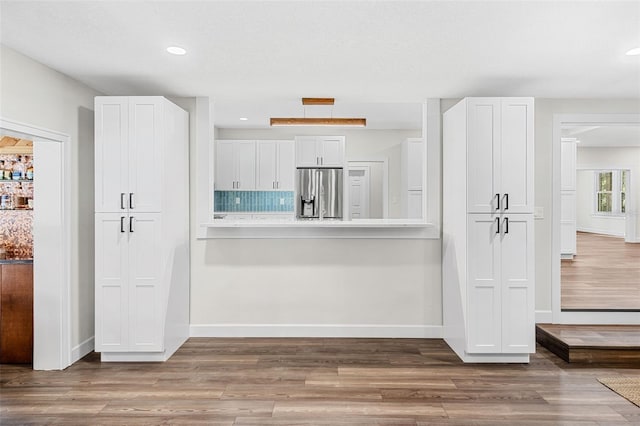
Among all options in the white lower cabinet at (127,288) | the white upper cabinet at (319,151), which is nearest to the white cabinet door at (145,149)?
the white lower cabinet at (127,288)

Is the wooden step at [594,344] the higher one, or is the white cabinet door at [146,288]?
the white cabinet door at [146,288]

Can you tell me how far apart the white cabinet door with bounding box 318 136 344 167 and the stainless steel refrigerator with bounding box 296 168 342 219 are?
0.11 m

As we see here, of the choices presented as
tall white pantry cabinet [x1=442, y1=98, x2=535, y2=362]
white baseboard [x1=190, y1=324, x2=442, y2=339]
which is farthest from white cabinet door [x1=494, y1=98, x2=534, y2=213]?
white baseboard [x1=190, y1=324, x2=442, y2=339]

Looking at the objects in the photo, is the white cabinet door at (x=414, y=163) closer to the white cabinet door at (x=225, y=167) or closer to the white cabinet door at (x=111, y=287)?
the white cabinet door at (x=225, y=167)

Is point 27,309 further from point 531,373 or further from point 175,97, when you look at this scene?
point 531,373

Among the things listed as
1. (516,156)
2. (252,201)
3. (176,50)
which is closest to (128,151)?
(176,50)

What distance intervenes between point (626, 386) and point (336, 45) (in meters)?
3.23

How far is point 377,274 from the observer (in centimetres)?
416

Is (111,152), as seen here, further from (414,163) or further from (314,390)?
(414,163)

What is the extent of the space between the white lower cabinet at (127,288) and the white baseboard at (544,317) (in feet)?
11.9

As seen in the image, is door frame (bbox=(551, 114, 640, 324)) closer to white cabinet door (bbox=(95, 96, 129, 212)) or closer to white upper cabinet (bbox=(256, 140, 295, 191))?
white upper cabinet (bbox=(256, 140, 295, 191))

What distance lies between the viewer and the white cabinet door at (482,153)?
3.36m

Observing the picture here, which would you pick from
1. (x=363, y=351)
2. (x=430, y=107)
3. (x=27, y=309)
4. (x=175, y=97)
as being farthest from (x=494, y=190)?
(x=27, y=309)

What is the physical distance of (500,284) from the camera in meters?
3.42
